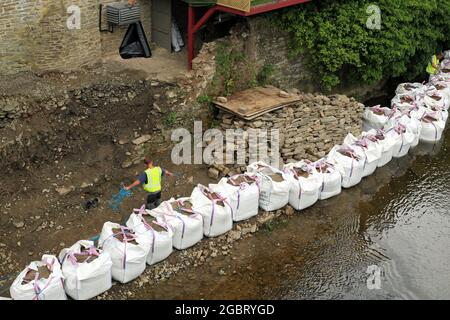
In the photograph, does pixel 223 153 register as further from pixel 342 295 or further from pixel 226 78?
pixel 342 295

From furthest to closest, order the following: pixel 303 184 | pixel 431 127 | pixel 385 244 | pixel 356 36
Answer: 1. pixel 431 127
2. pixel 356 36
3. pixel 303 184
4. pixel 385 244

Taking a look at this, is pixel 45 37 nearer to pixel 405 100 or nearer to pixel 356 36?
pixel 356 36

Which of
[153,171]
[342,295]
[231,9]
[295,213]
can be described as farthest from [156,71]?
[342,295]

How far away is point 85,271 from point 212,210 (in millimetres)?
2809

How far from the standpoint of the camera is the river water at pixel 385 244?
10703 mm

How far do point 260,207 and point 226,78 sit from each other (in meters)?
3.62

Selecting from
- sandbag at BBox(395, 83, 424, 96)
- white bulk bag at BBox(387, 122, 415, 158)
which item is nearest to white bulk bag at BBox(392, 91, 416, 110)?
sandbag at BBox(395, 83, 424, 96)

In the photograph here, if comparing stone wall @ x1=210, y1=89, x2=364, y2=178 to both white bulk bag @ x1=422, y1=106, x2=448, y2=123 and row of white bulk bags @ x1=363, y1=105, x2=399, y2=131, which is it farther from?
white bulk bag @ x1=422, y1=106, x2=448, y2=123

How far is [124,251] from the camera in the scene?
9.84 meters

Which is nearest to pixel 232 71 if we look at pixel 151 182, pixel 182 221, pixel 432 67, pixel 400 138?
pixel 151 182

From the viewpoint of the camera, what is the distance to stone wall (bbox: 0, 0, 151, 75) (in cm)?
1235

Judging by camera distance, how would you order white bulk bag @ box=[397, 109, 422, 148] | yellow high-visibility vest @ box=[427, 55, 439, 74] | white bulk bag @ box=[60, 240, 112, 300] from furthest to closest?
yellow high-visibility vest @ box=[427, 55, 439, 74], white bulk bag @ box=[397, 109, 422, 148], white bulk bag @ box=[60, 240, 112, 300]

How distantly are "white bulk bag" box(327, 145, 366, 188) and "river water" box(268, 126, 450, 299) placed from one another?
0.29m

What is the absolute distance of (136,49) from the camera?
48.5 ft
